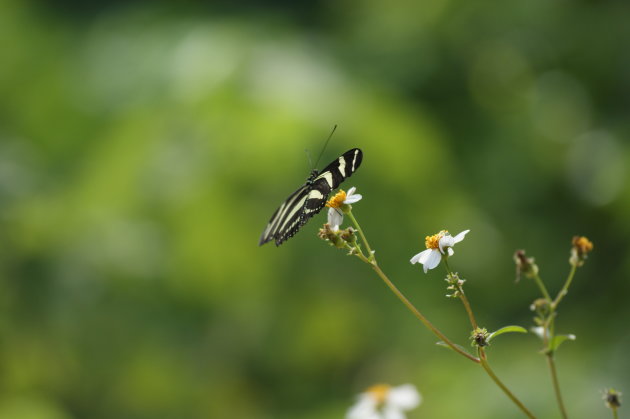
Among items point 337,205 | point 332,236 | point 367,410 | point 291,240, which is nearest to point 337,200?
point 337,205

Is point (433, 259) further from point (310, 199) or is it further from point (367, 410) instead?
point (367, 410)

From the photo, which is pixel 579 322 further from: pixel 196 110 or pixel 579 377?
pixel 196 110

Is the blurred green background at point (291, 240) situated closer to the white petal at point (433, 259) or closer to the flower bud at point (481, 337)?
the white petal at point (433, 259)

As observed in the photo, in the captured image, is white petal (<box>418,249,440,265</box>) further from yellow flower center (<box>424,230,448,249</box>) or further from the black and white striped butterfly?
the black and white striped butterfly

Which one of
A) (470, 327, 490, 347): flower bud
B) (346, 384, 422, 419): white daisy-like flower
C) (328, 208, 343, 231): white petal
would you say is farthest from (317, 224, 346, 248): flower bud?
(346, 384, 422, 419): white daisy-like flower

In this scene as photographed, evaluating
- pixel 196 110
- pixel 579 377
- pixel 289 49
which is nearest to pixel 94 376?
pixel 196 110

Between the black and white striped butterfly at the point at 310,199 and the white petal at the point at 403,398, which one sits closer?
the black and white striped butterfly at the point at 310,199

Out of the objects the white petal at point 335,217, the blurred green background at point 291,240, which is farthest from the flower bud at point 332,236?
the blurred green background at point 291,240

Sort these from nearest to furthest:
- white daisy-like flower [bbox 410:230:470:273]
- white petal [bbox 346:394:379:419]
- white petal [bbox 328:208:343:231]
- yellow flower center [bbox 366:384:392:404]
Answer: white daisy-like flower [bbox 410:230:470:273], white petal [bbox 328:208:343:231], white petal [bbox 346:394:379:419], yellow flower center [bbox 366:384:392:404]
